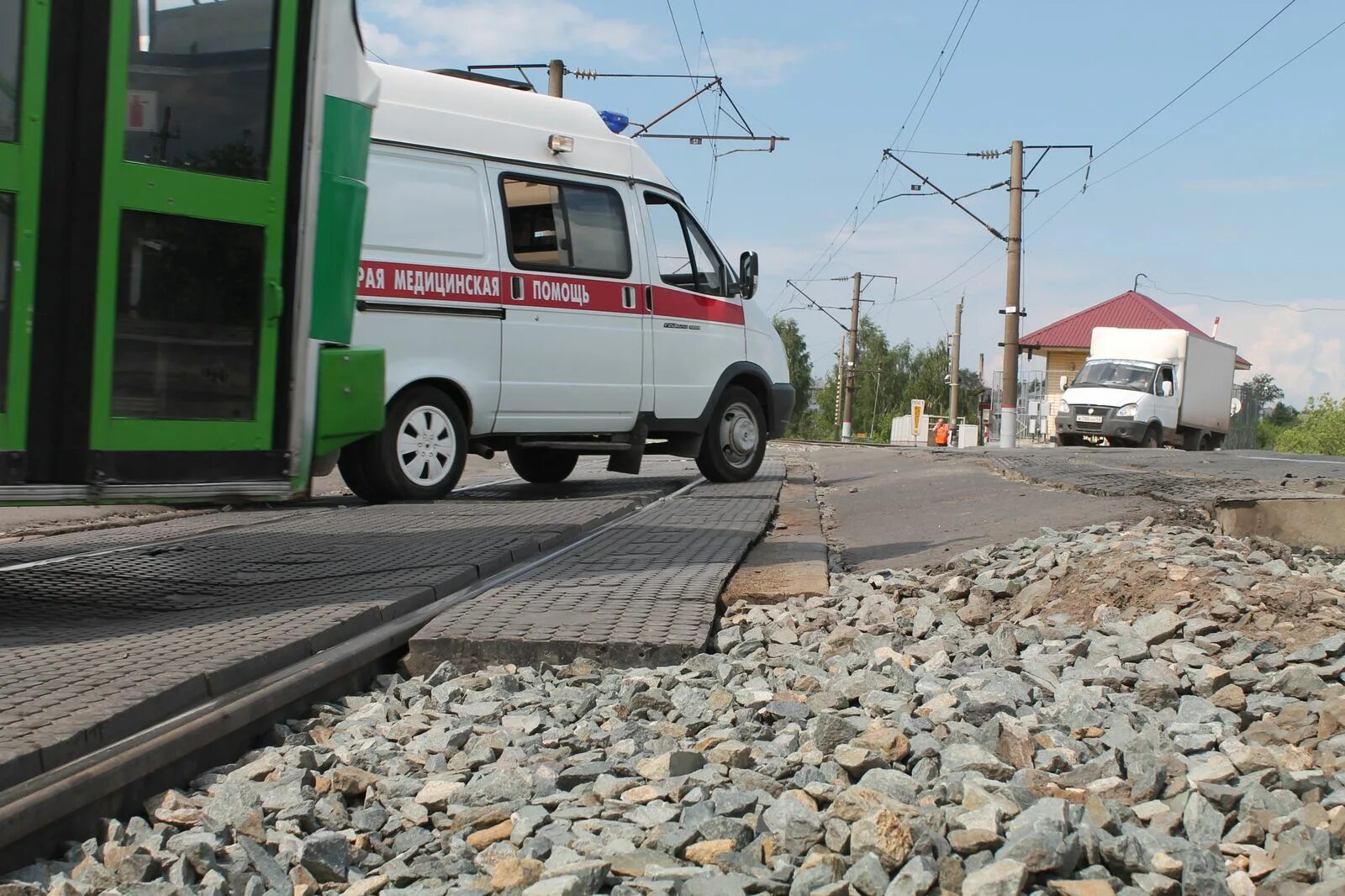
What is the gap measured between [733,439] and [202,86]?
25.5 ft

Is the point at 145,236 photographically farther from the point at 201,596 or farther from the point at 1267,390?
the point at 1267,390

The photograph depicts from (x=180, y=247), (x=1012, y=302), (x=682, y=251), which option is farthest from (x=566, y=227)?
(x=1012, y=302)

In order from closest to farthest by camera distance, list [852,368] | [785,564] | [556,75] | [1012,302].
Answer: [785,564], [556,75], [1012,302], [852,368]

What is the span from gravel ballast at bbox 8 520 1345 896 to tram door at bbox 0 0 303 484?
154 centimetres

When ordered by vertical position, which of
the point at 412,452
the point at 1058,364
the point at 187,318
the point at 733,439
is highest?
the point at 1058,364

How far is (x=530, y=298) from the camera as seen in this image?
10219 millimetres

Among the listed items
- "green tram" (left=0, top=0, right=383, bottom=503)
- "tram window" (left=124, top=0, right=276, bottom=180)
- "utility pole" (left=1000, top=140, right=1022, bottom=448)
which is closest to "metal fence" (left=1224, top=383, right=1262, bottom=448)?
"utility pole" (left=1000, top=140, right=1022, bottom=448)

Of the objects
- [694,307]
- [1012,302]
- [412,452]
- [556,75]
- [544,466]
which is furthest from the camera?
[1012,302]

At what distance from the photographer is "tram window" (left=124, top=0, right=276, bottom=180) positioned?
4.96m

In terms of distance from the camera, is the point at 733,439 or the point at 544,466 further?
the point at 544,466

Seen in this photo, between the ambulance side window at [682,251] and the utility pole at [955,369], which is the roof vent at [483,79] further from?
the utility pole at [955,369]

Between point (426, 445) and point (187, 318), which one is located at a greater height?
point (187, 318)

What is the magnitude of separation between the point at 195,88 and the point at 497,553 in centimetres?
251

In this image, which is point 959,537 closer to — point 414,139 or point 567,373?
point 567,373
